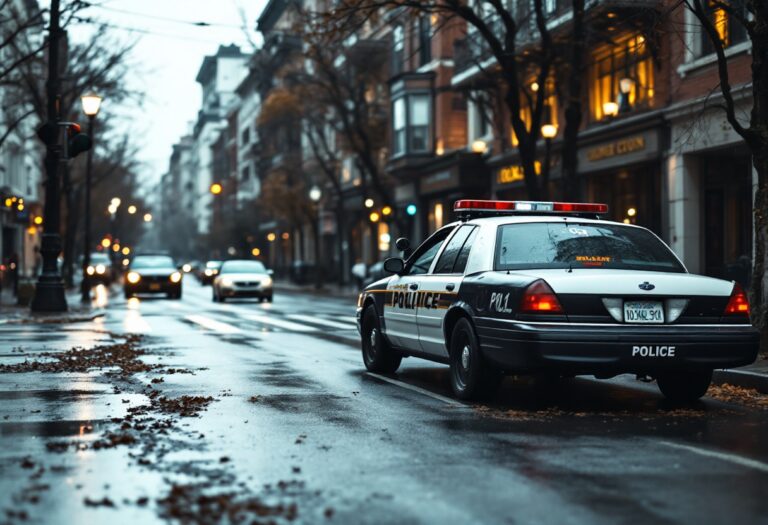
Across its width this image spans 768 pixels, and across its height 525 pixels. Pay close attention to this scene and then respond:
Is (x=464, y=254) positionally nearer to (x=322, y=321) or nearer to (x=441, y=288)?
(x=441, y=288)

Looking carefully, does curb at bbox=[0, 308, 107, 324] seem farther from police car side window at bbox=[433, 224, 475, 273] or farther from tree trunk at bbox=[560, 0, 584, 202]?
police car side window at bbox=[433, 224, 475, 273]

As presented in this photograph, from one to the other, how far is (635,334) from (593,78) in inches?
975

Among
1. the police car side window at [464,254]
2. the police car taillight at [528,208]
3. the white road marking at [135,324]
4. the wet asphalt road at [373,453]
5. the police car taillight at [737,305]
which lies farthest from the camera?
the white road marking at [135,324]

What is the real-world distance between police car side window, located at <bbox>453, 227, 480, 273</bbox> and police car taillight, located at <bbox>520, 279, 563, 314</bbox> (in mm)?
1447

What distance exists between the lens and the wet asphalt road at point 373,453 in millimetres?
5766

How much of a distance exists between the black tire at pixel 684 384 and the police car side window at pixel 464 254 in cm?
199

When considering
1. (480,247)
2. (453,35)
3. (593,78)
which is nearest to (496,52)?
(593,78)

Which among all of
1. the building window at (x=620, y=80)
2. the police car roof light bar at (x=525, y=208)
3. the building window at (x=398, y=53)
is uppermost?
the building window at (x=398, y=53)

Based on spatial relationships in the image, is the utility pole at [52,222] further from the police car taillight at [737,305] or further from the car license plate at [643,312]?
the police car taillight at [737,305]

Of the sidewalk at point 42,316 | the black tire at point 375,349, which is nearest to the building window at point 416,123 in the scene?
the sidewalk at point 42,316

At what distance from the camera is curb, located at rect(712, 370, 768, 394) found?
11.1 metres

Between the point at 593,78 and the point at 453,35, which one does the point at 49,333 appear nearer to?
the point at 593,78

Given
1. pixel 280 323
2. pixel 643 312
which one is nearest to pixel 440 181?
pixel 280 323

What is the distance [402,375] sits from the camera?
12.9m
